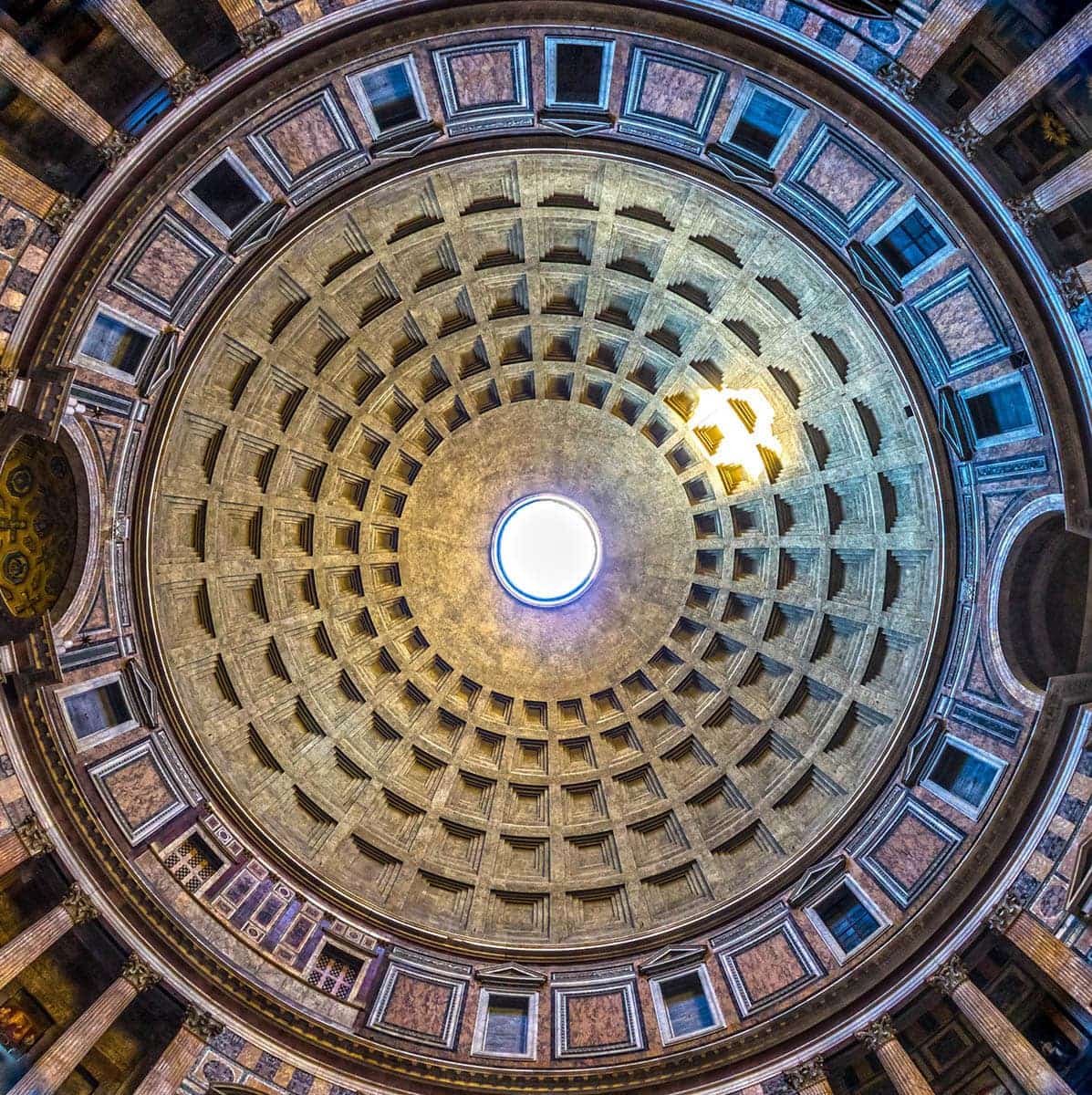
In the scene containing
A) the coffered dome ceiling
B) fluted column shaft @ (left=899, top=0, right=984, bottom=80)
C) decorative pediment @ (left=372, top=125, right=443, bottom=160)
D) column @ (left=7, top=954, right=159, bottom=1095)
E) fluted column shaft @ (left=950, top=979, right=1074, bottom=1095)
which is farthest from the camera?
the coffered dome ceiling

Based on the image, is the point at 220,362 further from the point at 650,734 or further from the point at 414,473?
the point at 650,734

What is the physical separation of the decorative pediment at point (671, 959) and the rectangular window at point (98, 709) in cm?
1874

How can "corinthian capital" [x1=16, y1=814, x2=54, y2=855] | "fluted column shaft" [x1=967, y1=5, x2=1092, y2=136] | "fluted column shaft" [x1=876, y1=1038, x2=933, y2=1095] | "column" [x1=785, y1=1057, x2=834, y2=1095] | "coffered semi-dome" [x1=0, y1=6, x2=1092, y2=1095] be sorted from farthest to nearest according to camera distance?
"column" [x1=785, y1=1057, x2=834, y2=1095]
"fluted column shaft" [x1=876, y1=1038, x2=933, y2=1095]
"corinthian capital" [x1=16, y1=814, x2=54, y2=855]
"coffered semi-dome" [x1=0, y1=6, x2=1092, y2=1095]
"fluted column shaft" [x1=967, y1=5, x2=1092, y2=136]

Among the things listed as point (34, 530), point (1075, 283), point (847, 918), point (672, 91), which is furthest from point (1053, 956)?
point (34, 530)

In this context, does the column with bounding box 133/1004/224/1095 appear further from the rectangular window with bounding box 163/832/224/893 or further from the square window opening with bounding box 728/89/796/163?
the square window opening with bounding box 728/89/796/163

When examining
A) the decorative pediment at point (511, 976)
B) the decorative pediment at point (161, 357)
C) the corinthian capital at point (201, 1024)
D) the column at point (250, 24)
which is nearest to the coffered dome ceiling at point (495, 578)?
the decorative pediment at point (161, 357)

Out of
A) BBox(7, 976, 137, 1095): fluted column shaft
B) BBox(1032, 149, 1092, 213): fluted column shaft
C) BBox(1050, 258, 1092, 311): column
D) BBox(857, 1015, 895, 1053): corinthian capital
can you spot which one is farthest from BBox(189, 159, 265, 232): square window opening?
BBox(857, 1015, 895, 1053): corinthian capital

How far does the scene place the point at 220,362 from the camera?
28.0m

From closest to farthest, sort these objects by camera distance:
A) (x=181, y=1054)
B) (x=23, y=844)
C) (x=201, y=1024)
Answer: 1. (x=23, y=844)
2. (x=181, y=1054)
3. (x=201, y=1024)

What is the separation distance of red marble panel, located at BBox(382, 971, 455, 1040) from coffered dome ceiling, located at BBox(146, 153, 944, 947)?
6.81ft

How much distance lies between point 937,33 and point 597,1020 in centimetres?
2987

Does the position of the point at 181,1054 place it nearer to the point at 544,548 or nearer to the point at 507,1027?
the point at 507,1027

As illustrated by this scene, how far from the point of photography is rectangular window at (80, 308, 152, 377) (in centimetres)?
2398

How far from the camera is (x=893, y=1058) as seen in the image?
25.5m
